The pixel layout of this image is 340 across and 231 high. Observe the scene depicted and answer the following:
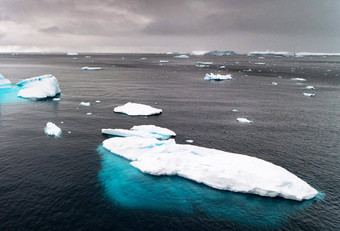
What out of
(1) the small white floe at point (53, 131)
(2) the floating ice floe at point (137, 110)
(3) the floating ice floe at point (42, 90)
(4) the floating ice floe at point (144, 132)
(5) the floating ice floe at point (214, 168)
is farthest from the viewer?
(3) the floating ice floe at point (42, 90)

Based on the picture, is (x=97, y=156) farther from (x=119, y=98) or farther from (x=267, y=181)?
(x=119, y=98)

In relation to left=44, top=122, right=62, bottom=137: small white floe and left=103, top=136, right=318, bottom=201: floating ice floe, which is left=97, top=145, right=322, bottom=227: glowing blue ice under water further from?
left=44, top=122, right=62, bottom=137: small white floe

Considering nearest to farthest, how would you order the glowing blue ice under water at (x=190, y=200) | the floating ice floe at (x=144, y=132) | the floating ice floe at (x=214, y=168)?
the glowing blue ice under water at (x=190, y=200) → the floating ice floe at (x=214, y=168) → the floating ice floe at (x=144, y=132)

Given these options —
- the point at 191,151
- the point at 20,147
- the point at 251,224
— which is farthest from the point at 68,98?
the point at 251,224

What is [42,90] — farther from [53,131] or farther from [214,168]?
[214,168]

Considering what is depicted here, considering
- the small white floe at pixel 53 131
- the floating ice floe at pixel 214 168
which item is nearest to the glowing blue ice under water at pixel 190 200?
the floating ice floe at pixel 214 168

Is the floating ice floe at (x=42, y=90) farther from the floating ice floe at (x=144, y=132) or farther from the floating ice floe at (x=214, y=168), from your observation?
the floating ice floe at (x=214, y=168)
